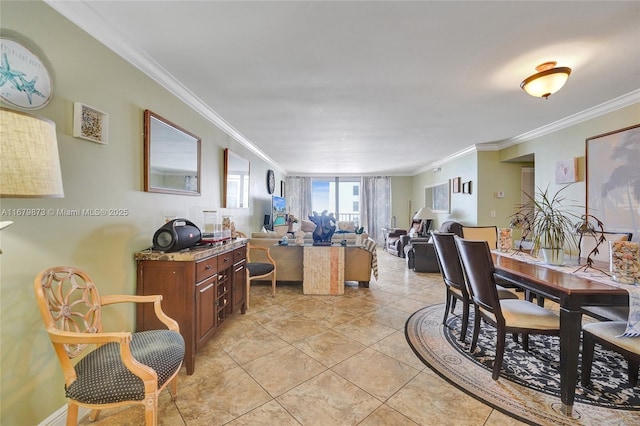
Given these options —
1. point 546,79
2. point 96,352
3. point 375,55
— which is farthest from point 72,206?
point 546,79

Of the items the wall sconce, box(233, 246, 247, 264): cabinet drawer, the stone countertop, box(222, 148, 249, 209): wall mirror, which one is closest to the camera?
the stone countertop

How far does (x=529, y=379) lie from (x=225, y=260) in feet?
8.44

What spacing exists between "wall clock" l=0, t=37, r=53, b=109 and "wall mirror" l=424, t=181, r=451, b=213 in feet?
21.8

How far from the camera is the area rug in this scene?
1.54 meters

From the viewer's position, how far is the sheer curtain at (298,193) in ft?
29.2

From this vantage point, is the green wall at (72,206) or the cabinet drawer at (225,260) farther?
the cabinet drawer at (225,260)

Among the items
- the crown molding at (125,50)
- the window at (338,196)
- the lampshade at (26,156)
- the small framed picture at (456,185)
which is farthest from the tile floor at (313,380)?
the window at (338,196)

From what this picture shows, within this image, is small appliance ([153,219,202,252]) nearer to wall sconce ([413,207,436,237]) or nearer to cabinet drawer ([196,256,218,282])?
cabinet drawer ([196,256,218,282])

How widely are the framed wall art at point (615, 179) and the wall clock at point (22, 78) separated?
499 centimetres

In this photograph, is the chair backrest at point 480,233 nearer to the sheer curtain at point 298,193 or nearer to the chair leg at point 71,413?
the chair leg at point 71,413

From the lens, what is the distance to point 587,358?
1.73 metres

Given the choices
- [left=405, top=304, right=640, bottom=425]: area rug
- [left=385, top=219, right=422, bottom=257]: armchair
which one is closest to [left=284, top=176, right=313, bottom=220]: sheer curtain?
[left=385, top=219, right=422, bottom=257]: armchair

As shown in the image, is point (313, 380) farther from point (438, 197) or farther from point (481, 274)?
point (438, 197)

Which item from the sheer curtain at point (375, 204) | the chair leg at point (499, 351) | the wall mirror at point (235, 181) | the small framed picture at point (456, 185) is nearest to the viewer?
the chair leg at point (499, 351)
